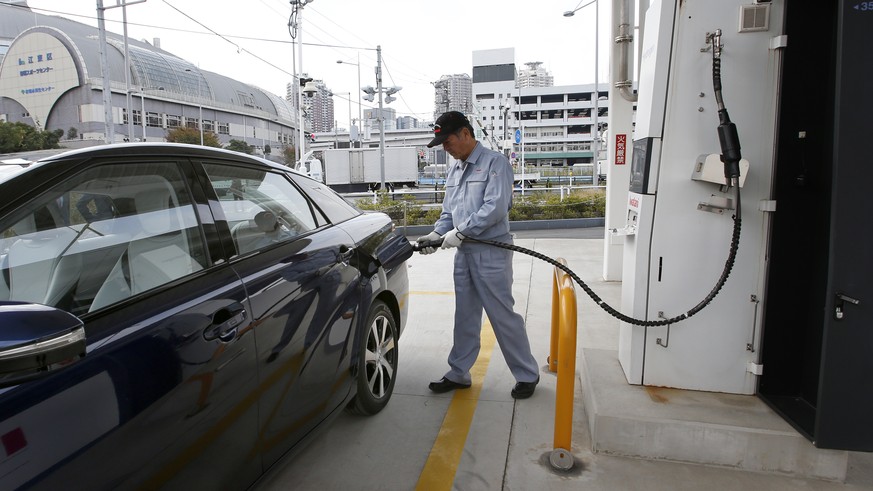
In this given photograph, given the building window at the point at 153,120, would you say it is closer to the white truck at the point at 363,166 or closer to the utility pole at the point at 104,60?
the white truck at the point at 363,166

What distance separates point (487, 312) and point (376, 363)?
32.4 inches

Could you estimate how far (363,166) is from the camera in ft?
139

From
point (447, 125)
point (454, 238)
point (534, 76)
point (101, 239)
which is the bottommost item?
point (454, 238)

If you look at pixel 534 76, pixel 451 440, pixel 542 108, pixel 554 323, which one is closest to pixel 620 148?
pixel 554 323

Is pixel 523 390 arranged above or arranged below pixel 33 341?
below

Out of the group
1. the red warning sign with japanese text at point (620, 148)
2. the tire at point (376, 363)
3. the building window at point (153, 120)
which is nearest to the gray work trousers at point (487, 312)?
the tire at point (376, 363)

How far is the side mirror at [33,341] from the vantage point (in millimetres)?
1136

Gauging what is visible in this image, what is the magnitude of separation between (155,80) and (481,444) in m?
78.6

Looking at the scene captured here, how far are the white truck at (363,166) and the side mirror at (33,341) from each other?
130 ft


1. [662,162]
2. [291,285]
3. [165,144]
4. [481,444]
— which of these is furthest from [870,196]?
[165,144]

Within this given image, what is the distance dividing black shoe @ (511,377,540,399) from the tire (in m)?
0.82

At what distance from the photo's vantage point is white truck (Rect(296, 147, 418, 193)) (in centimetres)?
4184

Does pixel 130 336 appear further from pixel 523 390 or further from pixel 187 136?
pixel 187 136

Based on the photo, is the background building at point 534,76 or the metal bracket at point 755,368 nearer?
the metal bracket at point 755,368
